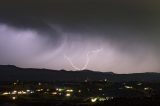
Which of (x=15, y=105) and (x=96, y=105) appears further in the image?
(x=15, y=105)

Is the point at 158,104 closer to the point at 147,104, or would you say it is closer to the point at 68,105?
the point at 147,104

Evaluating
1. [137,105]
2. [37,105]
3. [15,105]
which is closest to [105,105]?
[137,105]

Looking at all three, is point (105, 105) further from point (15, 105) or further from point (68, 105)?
point (15, 105)

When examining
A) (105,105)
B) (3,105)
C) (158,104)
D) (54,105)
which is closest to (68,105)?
(54,105)

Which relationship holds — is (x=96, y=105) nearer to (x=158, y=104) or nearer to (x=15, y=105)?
(x=158, y=104)

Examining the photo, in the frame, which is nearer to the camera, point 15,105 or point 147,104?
point 147,104

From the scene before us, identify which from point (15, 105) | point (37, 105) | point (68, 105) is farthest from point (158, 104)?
point (15, 105)
